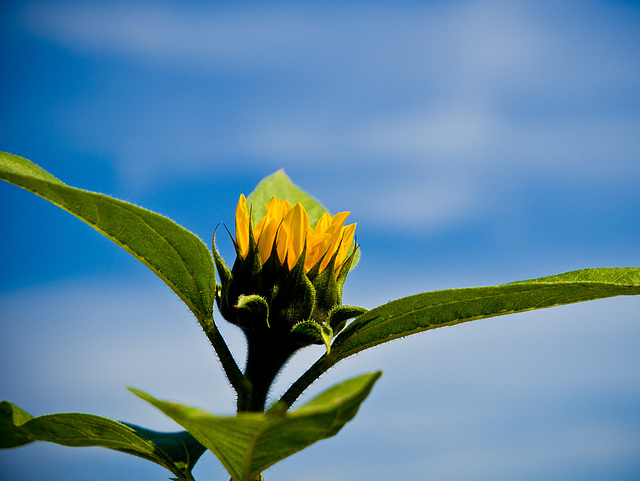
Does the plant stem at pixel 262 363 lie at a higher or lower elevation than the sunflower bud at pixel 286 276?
lower

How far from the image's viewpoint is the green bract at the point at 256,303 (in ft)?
4.44

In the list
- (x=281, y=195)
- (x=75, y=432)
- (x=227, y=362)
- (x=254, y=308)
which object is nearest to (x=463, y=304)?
(x=254, y=308)

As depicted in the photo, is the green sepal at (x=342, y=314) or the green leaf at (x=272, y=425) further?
the green sepal at (x=342, y=314)

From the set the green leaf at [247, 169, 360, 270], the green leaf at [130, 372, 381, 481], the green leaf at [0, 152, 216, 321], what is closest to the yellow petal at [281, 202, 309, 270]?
the green leaf at [0, 152, 216, 321]

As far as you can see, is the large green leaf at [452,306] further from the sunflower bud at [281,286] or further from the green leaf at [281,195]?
the green leaf at [281,195]

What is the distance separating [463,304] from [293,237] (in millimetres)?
473

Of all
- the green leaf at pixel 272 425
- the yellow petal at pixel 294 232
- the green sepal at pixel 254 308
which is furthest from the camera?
the yellow petal at pixel 294 232

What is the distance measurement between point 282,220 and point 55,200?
554 millimetres

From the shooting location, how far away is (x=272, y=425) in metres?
1.00

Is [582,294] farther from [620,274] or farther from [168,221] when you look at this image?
[168,221]

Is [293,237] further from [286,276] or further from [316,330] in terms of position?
[316,330]

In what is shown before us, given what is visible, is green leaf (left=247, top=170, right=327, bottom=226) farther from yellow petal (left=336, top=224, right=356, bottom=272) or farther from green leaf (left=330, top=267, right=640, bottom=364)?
green leaf (left=330, top=267, right=640, bottom=364)

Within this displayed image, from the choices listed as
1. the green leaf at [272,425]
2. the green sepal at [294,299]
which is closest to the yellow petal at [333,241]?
the green sepal at [294,299]

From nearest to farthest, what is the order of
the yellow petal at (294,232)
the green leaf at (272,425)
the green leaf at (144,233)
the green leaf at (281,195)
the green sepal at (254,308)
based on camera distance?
1. the green leaf at (272,425)
2. the green leaf at (144,233)
3. the green sepal at (254,308)
4. the yellow petal at (294,232)
5. the green leaf at (281,195)
